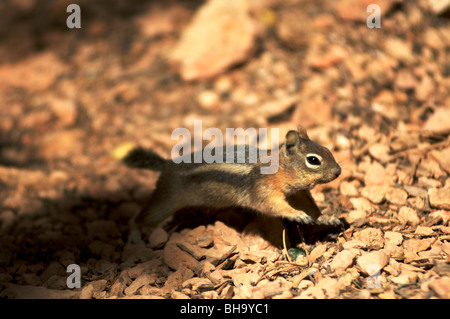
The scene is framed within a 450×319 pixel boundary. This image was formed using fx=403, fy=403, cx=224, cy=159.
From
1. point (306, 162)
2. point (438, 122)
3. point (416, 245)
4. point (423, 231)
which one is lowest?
point (416, 245)

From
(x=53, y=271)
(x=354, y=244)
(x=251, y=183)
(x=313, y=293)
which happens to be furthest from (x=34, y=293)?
(x=354, y=244)

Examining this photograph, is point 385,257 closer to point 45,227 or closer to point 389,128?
point 389,128

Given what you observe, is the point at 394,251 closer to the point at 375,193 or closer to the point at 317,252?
the point at 317,252

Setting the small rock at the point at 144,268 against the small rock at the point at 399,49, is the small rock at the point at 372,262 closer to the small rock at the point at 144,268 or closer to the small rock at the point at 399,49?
the small rock at the point at 144,268

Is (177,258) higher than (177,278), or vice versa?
(177,258)

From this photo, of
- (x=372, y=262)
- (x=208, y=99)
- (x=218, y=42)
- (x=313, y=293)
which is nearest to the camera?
(x=313, y=293)

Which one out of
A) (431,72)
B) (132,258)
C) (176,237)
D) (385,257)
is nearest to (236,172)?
(176,237)

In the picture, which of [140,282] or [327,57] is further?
[327,57]
